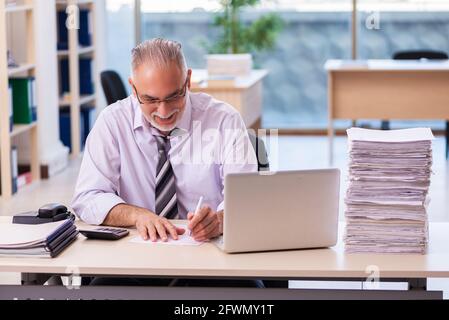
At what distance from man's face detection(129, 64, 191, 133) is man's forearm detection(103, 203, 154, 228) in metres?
0.28

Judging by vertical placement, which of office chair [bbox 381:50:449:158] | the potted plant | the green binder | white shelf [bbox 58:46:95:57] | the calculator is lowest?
the calculator

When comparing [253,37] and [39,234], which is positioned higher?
[253,37]

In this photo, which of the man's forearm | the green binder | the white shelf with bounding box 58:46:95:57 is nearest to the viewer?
the man's forearm

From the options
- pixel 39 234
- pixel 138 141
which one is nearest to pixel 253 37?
pixel 138 141

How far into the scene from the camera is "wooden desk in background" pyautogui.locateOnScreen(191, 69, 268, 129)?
20.9 feet

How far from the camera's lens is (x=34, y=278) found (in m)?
2.41

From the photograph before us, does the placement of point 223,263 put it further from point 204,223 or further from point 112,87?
point 112,87

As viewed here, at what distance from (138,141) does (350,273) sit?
0.93 meters

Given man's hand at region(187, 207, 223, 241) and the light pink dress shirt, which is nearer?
man's hand at region(187, 207, 223, 241)

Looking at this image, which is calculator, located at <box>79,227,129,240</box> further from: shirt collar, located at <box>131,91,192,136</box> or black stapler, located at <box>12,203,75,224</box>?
shirt collar, located at <box>131,91,192,136</box>

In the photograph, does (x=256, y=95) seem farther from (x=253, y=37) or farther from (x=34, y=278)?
(x=34, y=278)

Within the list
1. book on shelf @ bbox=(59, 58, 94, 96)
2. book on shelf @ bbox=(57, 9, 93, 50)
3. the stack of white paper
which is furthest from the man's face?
book on shelf @ bbox=(59, 58, 94, 96)

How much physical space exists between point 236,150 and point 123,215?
453mm

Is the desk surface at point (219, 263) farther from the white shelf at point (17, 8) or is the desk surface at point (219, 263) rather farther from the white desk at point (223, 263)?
the white shelf at point (17, 8)
